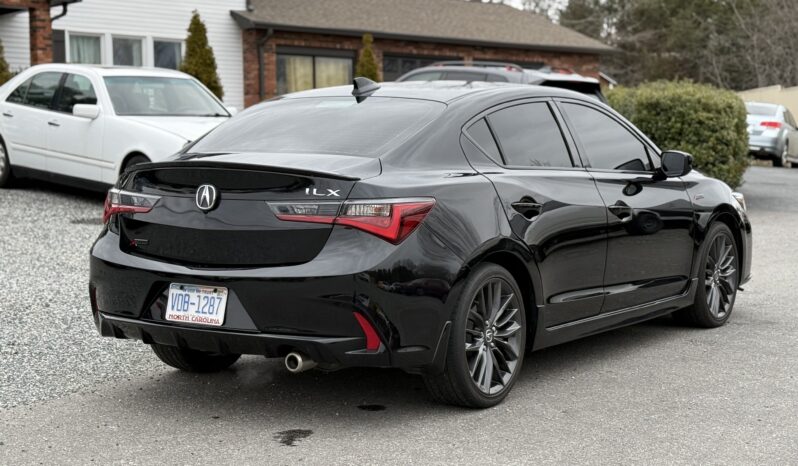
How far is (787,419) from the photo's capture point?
17.0 ft

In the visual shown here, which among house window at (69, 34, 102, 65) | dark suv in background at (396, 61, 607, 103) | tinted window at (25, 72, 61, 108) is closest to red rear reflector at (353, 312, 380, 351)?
dark suv in background at (396, 61, 607, 103)

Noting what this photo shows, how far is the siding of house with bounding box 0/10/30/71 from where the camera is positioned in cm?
2200

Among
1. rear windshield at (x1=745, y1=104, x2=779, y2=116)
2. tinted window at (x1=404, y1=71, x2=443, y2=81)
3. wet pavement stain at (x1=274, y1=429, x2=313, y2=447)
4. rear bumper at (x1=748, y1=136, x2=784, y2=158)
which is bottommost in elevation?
A: rear bumper at (x1=748, y1=136, x2=784, y2=158)

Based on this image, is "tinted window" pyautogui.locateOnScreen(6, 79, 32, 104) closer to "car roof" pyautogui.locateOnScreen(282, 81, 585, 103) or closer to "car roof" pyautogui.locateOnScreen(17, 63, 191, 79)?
"car roof" pyautogui.locateOnScreen(17, 63, 191, 79)

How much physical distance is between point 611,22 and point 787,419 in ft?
183

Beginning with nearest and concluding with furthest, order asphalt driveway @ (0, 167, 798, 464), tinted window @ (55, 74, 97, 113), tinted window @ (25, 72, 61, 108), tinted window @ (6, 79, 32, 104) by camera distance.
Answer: asphalt driveway @ (0, 167, 798, 464)
tinted window @ (55, 74, 97, 113)
tinted window @ (25, 72, 61, 108)
tinted window @ (6, 79, 32, 104)

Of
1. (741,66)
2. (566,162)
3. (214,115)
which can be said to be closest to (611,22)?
(741,66)

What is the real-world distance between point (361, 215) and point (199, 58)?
19.7 meters

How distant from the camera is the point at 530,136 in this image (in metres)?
6.01

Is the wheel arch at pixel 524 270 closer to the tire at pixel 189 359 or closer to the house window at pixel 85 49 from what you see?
the tire at pixel 189 359

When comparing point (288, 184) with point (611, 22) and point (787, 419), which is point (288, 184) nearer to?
point (787, 419)

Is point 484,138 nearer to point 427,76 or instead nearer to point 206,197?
point 206,197

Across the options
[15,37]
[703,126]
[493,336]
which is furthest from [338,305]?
[15,37]

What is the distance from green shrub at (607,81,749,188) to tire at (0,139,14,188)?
8784 mm
